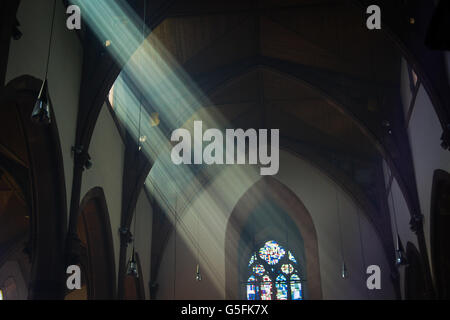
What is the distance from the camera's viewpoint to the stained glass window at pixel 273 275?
1998 cm

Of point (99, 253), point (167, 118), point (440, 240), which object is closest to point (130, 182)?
point (167, 118)

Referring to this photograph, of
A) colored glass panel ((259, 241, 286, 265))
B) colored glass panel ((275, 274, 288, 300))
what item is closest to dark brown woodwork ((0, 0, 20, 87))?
colored glass panel ((259, 241, 286, 265))

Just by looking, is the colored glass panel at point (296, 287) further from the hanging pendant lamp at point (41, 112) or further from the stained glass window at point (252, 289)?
the hanging pendant lamp at point (41, 112)

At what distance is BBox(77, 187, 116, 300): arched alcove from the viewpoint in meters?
13.9

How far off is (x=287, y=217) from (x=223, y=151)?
3509mm

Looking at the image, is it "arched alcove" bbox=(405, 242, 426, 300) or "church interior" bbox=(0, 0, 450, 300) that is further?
"arched alcove" bbox=(405, 242, 426, 300)

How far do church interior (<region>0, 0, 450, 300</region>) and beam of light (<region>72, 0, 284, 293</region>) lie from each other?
0.17ft

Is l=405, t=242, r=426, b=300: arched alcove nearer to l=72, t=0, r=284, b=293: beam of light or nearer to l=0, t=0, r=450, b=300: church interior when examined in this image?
l=0, t=0, r=450, b=300: church interior

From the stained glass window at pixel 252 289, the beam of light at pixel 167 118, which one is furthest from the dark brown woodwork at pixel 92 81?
the stained glass window at pixel 252 289

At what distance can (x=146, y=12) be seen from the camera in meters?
12.8

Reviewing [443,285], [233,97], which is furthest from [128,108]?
[443,285]

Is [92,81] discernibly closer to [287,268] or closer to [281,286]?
[287,268]

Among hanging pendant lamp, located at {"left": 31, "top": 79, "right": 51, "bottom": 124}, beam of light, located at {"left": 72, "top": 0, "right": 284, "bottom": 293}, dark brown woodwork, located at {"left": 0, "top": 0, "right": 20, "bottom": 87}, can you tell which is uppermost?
beam of light, located at {"left": 72, "top": 0, "right": 284, "bottom": 293}

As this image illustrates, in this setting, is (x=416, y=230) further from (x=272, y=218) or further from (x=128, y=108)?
(x=128, y=108)
